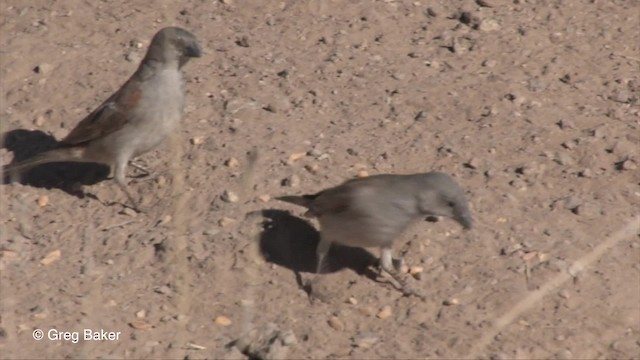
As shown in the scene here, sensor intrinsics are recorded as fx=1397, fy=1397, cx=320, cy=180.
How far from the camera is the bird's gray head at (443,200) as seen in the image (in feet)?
24.0

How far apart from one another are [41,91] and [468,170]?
9.41ft

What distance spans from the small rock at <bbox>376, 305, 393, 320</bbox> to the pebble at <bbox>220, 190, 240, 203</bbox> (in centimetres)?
123

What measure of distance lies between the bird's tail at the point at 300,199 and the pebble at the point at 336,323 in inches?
27.8

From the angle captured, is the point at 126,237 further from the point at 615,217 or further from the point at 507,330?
the point at 615,217

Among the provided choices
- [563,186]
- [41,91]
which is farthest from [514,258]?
[41,91]

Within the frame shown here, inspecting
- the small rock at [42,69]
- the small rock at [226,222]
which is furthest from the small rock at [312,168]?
the small rock at [42,69]

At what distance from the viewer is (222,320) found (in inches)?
282

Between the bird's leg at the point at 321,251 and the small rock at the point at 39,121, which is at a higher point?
the bird's leg at the point at 321,251

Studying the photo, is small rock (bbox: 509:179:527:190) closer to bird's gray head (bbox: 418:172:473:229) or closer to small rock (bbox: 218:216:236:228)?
bird's gray head (bbox: 418:172:473:229)

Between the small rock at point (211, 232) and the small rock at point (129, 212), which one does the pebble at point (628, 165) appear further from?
the small rock at point (129, 212)

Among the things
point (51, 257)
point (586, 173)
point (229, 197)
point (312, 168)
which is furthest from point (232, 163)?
point (586, 173)

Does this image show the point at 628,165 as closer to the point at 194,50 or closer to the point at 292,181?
the point at 292,181

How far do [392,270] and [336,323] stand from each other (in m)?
0.50

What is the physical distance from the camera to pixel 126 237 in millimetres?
7816
